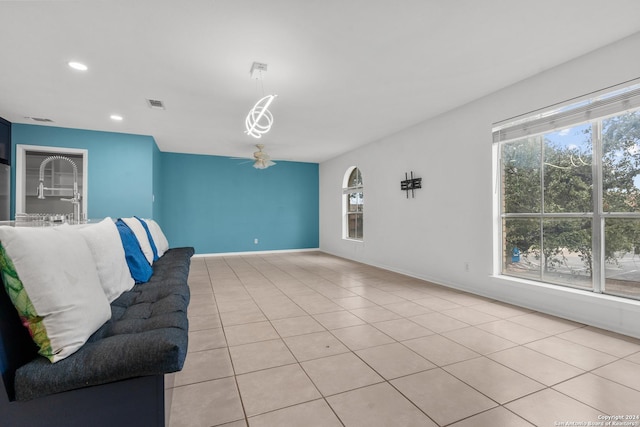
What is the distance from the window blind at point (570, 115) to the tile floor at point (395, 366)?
195 cm

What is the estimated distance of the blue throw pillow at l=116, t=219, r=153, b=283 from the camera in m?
2.42

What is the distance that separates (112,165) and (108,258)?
4277 mm

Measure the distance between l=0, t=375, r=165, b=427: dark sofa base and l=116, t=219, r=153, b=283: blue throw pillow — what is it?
1.47 meters

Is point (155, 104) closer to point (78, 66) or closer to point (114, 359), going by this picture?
point (78, 66)

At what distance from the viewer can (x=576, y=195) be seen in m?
3.02

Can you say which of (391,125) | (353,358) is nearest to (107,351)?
(353,358)

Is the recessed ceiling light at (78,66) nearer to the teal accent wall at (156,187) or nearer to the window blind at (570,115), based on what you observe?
the teal accent wall at (156,187)

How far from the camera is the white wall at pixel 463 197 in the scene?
269 centimetres

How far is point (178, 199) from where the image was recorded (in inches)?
282

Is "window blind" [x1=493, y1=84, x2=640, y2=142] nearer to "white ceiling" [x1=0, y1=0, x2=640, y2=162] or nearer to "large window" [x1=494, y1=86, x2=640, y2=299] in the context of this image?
"large window" [x1=494, y1=86, x2=640, y2=299]

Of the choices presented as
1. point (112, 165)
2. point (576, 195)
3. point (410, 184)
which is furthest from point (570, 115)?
point (112, 165)

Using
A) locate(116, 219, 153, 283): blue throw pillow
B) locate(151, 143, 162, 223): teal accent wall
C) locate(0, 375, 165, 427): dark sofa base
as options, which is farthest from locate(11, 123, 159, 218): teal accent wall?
locate(0, 375, 165, 427): dark sofa base

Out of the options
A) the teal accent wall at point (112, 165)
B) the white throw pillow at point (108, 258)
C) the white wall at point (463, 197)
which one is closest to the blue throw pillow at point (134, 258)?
the white throw pillow at point (108, 258)

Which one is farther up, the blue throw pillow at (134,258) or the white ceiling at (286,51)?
the white ceiling at (286,51)
